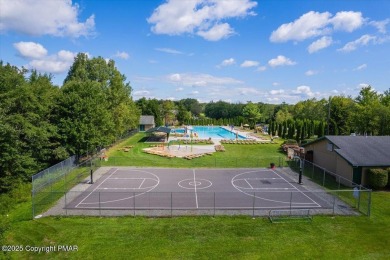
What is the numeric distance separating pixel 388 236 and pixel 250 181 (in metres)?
12.3

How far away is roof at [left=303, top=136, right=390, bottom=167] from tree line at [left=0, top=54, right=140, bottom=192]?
25772 millimetres

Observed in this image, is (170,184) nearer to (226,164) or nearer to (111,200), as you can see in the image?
(111,200)

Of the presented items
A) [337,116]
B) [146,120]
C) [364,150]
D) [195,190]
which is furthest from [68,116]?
[337,116]

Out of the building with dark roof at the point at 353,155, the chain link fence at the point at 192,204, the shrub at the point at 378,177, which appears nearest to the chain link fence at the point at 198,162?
the building with dark roof at the point at 353,155

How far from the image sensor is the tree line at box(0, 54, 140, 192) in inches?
972

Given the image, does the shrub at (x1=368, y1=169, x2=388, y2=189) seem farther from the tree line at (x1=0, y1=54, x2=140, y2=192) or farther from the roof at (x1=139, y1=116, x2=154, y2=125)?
the roof at (x1=139, y1=116, x2=154, y2=125)

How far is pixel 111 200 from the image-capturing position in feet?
69.0

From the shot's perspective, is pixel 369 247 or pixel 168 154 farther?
pixel 168 154

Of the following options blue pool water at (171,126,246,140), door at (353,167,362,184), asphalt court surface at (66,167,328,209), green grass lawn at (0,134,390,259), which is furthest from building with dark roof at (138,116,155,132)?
door at (353,167,362,184)

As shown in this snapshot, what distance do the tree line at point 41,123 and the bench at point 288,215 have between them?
20.8 meters

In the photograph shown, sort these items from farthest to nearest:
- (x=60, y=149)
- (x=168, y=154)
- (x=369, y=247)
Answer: (x=168, y=154), (x=60, y=149), (x=369, y=247)

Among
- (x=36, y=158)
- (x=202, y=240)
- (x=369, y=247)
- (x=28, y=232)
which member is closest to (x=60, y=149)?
(x=36, y=158)

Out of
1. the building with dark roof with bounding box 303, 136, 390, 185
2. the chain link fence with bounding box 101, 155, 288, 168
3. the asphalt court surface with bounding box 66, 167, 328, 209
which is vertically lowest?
the asphalt court surface with bounding box 66, 167, 328, 209

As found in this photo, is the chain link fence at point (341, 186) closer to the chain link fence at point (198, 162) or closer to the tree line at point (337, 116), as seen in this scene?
the chain link fence at point (198, 162)
